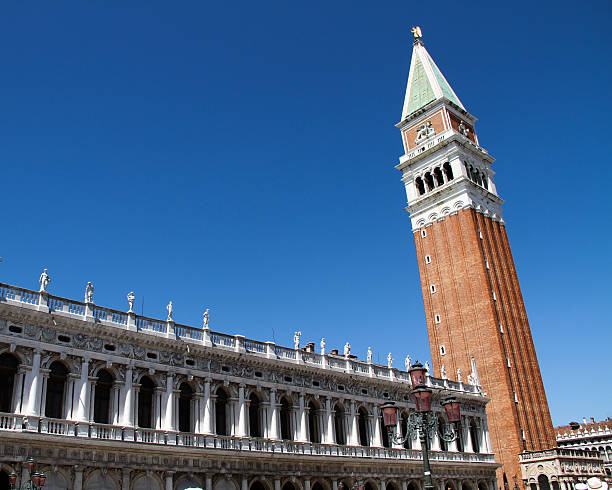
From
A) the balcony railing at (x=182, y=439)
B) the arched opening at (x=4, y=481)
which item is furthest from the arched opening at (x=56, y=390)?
the arched opening at (x=4, y=481)

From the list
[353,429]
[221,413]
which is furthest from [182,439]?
[353,429]

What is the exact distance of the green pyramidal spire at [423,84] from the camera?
66.9m

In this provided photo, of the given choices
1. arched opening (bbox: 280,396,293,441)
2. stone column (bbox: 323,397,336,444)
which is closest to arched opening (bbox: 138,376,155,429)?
arched opening (bbox: 280,396,293,441)

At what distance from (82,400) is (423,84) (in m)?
55.4

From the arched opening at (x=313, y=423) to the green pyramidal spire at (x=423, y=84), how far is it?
41120mm

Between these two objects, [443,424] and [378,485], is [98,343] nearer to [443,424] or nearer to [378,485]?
[378,485]

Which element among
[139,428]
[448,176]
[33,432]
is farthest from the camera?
[448,176]

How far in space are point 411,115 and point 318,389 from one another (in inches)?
1606

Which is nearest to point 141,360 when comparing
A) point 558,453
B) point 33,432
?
point 33,432

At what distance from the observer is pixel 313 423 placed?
35469mm

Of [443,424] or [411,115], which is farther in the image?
[411,115]

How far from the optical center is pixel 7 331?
24.0 meters

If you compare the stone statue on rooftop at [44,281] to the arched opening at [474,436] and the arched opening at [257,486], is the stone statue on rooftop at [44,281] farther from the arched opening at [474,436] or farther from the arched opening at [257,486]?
the arched opening at [474,436]

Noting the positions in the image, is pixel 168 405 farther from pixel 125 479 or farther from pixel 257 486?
pixel 257 486
